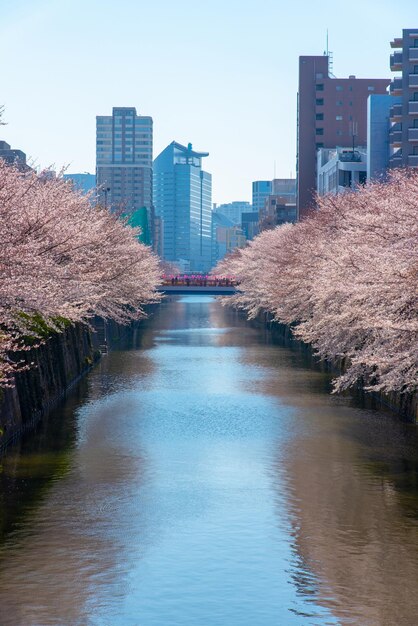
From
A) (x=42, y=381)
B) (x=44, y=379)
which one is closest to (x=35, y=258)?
(x=42, y=381)

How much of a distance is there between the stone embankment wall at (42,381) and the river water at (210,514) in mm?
997

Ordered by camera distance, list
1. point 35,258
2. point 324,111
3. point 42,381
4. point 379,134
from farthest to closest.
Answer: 1. point 324,111
2. point 379,134
3. point 42,381
4. point 35,258

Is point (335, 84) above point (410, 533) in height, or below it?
above

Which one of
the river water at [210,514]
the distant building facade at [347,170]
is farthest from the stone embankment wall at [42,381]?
the distant building facade at [347,170]

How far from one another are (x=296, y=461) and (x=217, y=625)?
1607 cm

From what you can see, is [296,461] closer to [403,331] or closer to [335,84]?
[403,331]

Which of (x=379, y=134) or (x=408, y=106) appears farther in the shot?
(x=379, y=134)

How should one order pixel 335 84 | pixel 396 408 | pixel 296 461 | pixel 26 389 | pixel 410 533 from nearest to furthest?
1. pixel 410 533
2. pixel 296 461
3. pixel 26 389
4. pixel 396 408
5. pixel 335 84

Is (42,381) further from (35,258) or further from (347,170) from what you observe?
(347,170)

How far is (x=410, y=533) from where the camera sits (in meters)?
27.0

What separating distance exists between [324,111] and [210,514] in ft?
550

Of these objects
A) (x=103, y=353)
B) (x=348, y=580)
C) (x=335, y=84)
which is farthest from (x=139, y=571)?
(x=335, y=84)

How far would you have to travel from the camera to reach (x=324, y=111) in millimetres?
188625

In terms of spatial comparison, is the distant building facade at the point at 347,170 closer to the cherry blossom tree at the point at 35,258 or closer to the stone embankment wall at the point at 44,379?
the stone embankment wall at the point at 44,379
